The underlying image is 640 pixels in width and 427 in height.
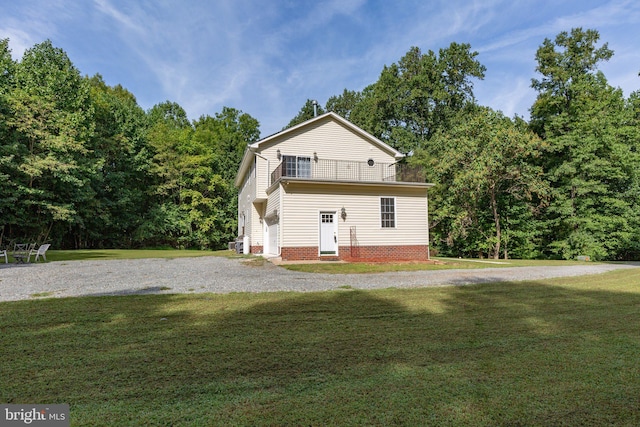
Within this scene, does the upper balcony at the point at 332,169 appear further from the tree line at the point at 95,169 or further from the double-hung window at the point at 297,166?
the tree line at the point at 95,169

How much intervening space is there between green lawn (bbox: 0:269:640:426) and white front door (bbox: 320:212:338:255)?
10161 mm

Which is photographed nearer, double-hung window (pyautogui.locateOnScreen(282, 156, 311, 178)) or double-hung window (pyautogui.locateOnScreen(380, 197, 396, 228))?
double-hung window (pyautogui.locateOnScreen(380, 197, 396, 228))

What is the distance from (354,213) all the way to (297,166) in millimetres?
4513

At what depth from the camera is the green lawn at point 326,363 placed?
2.36 metres

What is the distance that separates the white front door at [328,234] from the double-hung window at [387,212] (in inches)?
95.3

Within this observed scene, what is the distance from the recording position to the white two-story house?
51.6 feet

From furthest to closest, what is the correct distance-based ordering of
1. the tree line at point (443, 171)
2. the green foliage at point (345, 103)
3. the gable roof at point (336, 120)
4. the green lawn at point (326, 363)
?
the green foliage at point (345, 103) → the tree line at point (443, 171) → the gable roof at point (336, 120) → the green lawn at point (326, 363)

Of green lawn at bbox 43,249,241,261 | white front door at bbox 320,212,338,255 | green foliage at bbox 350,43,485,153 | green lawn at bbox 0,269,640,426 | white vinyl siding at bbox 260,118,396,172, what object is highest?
green foliage at bbox 350,43,485,153

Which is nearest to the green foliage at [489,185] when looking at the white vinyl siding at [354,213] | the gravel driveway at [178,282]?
the white vinyl siding at [354,213]

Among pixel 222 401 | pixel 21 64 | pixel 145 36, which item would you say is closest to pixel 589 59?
pixel 145 36

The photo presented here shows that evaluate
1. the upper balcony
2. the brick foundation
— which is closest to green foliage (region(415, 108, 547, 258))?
the upper balcony

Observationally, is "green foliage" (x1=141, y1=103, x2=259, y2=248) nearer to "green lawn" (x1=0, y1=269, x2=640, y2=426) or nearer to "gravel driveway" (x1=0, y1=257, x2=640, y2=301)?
"gravel driveway" (x1=0, y1=257, x2=640, y2=301)

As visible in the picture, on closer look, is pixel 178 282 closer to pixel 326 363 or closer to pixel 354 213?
pixel 326 363

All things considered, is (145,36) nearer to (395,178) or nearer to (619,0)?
(395,178)
